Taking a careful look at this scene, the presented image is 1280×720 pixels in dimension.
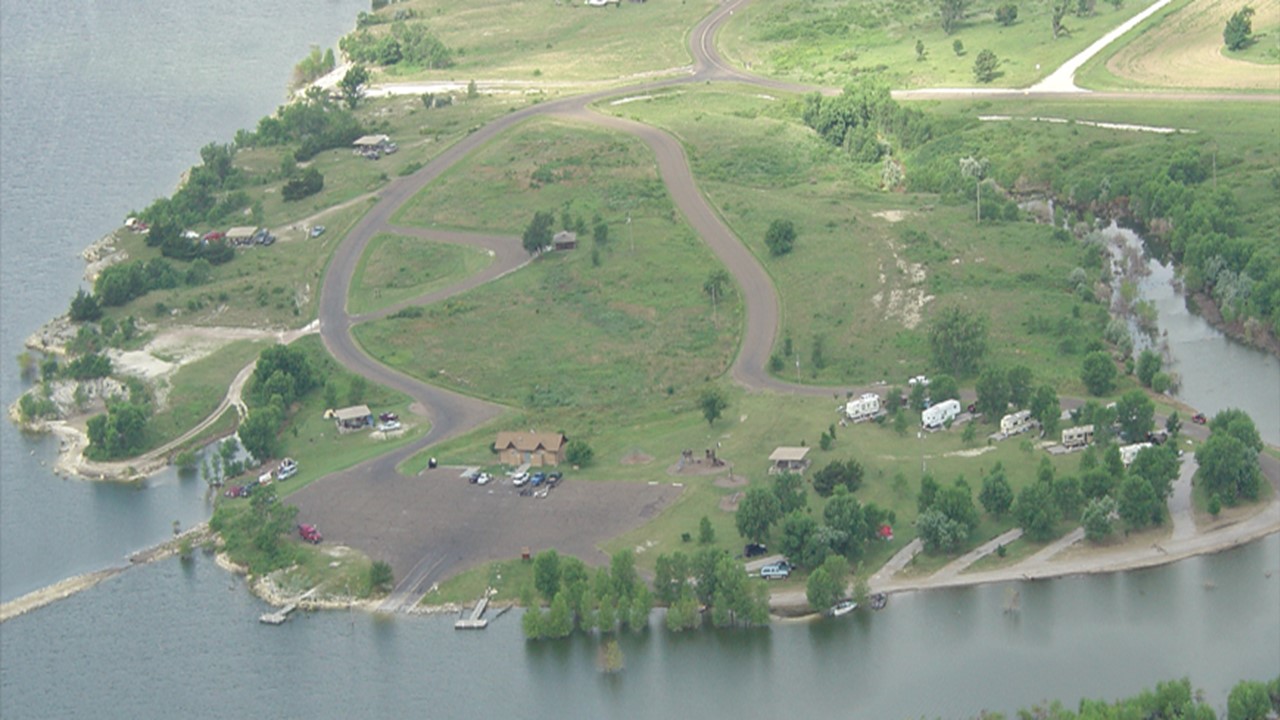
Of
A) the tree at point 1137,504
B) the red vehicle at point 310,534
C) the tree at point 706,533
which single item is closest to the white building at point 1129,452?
the tree at point 1137,504

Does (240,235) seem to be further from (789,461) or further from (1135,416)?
(1135,416)

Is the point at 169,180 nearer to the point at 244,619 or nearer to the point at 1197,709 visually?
the point at 244,619

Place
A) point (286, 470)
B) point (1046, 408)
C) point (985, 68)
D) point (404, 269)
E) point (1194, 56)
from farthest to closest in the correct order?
1. point (985, 68)
2. point (1194, 56)
3. point (404, 269)
4. point (286, 470)
5. point (1046, 408)

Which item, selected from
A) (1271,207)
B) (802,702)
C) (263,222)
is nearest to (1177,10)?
(1271,207)

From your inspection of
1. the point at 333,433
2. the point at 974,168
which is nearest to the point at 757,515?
the point at 333,433

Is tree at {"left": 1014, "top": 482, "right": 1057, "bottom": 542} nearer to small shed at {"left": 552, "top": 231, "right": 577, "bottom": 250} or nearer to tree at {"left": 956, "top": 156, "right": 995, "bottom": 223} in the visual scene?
small shed at {"left": 552, "top": 231, "right": 577, "bottom": 250}

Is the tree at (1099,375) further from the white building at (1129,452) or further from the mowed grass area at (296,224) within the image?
the mowed grass area at (296,224)
